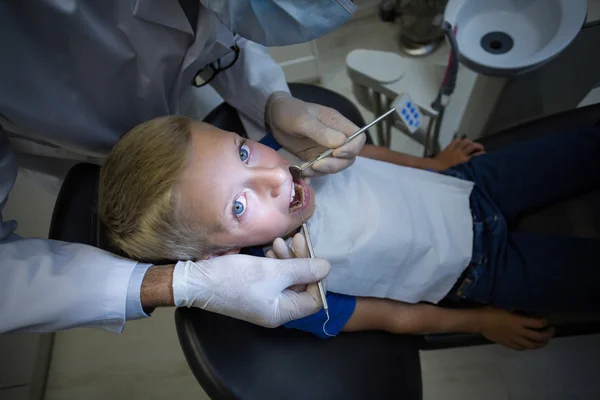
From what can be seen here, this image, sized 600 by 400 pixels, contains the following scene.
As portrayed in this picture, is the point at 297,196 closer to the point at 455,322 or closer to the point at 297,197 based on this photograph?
the point at 297,197

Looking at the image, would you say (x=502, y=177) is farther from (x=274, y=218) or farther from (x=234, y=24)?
(x=234, y=24)

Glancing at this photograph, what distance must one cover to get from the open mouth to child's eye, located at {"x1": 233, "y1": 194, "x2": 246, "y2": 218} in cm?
12

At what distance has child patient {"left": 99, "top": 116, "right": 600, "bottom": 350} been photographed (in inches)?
34.9

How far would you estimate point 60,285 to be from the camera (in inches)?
32.8

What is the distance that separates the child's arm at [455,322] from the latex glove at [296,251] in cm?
15

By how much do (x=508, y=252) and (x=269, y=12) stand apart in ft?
2.80

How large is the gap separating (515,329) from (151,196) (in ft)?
3.15

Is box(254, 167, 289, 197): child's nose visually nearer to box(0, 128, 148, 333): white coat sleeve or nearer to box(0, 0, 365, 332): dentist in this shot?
box(0, 0, 365, 332): dentist

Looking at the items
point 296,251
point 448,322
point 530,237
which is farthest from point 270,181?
point 530,237

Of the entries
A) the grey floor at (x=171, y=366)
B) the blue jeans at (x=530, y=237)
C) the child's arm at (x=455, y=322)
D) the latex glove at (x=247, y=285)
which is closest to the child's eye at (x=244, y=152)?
the latex glove at (x=247, y=285)

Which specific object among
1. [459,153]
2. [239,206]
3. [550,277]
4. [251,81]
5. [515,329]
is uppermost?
[251,81]

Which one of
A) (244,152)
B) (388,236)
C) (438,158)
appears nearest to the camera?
(244,152)

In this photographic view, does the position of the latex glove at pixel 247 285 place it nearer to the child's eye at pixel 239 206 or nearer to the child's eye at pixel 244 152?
the child's eye at pixel 239 206

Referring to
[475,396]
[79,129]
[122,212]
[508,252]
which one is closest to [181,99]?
[79,129]
